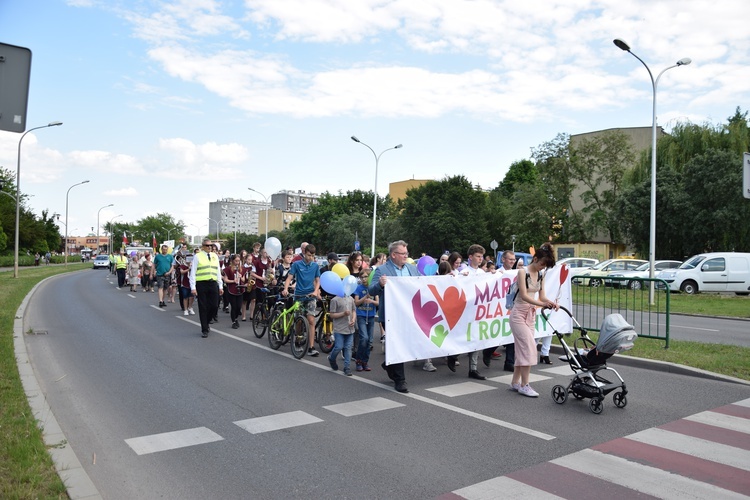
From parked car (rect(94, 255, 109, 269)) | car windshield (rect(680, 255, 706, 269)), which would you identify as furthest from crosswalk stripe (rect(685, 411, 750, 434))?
parked car (rect(94, 255, 109, 269))

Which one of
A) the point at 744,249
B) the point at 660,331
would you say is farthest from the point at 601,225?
the point at 660,331

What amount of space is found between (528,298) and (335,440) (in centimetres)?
300

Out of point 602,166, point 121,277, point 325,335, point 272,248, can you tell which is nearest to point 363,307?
point 325,335

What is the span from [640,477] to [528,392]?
8.97 feet

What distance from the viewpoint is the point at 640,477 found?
190 inches

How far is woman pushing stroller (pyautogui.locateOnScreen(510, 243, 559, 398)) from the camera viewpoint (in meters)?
7.43

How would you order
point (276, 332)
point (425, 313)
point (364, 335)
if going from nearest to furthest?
point (425, 313), point (364, 335), point (276, 332)

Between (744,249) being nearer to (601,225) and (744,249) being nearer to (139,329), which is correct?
(601,225)

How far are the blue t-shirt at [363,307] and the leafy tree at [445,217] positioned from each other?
55422 mm

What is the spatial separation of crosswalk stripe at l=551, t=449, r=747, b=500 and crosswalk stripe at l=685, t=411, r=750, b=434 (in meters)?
1.76

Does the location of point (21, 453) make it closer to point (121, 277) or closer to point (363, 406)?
point (363, 406)

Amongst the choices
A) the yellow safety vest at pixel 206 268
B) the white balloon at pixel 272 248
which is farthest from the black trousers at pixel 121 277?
the yellow safety vest at pixel 206 268

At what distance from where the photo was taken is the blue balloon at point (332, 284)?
910cm

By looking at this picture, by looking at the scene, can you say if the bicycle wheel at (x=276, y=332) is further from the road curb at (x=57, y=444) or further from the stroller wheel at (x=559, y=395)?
the stroller wheel at (x=559, y=395)
